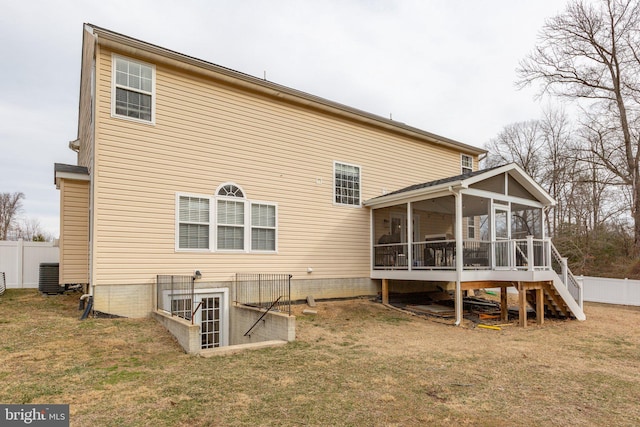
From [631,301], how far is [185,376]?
1692 centimetres

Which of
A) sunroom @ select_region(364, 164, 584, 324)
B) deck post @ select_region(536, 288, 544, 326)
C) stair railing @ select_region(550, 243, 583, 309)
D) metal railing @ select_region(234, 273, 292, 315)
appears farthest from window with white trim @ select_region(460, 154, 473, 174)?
metal railing @ select_region(234, 273, 292, 315)

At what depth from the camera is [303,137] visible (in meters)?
12.0

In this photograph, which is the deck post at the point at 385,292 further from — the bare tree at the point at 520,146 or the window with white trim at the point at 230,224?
the bare tree at the point at 520,146

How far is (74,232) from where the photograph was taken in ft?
32.6

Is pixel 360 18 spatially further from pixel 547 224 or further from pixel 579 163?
pixel 547 224

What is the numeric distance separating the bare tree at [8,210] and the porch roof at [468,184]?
1500 inches

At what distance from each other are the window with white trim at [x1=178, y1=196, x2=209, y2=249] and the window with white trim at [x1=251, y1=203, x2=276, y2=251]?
1.33 meters

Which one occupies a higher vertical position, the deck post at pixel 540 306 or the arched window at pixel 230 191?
the arched window at pixel 230 191

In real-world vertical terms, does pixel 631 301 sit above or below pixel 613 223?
below

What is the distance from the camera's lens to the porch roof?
10.3 m

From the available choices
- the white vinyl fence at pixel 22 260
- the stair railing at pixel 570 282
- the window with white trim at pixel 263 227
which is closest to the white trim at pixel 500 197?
the stair railing at pixel 570 282

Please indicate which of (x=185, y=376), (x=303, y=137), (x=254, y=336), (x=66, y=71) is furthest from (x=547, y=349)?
(x=66, y=71)

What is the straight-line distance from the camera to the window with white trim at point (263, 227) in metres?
10.8

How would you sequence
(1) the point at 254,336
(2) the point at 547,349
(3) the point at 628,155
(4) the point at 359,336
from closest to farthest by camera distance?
(2) the point at 547,349 < (4) the point at 359,336 < (1) the point at 254,336 < (3) the point at 628,155
